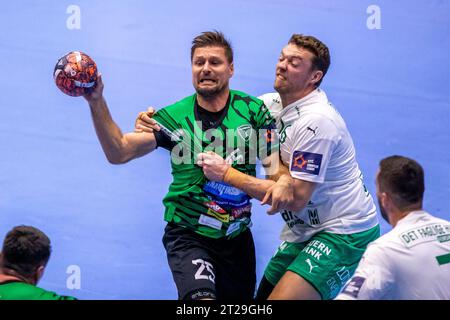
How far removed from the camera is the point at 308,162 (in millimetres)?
5379

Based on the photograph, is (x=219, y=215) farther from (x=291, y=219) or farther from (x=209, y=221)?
Result: (x=291, y=219)

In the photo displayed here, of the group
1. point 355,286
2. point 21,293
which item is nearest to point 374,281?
point 355,286

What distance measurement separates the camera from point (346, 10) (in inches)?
352

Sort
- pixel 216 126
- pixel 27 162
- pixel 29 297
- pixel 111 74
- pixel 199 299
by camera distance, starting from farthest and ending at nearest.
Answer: pixel 111 74 → pixel 27 162 → pixel 216 126 → pixel 199 299 → pixel 29 297

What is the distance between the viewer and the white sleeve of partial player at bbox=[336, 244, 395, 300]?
14.3ft

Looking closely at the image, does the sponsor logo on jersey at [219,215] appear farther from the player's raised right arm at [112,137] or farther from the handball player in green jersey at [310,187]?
the player's raised right arm at [112,137]

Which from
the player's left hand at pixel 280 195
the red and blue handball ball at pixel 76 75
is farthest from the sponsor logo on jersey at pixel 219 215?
the red and blue handball ball at pixel 76 75

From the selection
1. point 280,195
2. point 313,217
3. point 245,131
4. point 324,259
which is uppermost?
point 245,131

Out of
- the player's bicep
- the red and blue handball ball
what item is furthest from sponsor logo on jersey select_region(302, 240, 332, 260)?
the red and blue handball ball

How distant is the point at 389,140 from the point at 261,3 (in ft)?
6.93

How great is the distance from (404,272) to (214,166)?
141 cm

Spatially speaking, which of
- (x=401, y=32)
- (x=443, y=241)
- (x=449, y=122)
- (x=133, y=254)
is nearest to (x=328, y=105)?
(x=443, y=241)

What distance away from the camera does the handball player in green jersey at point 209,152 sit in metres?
5.47

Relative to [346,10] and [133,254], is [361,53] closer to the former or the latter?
[346,10]
